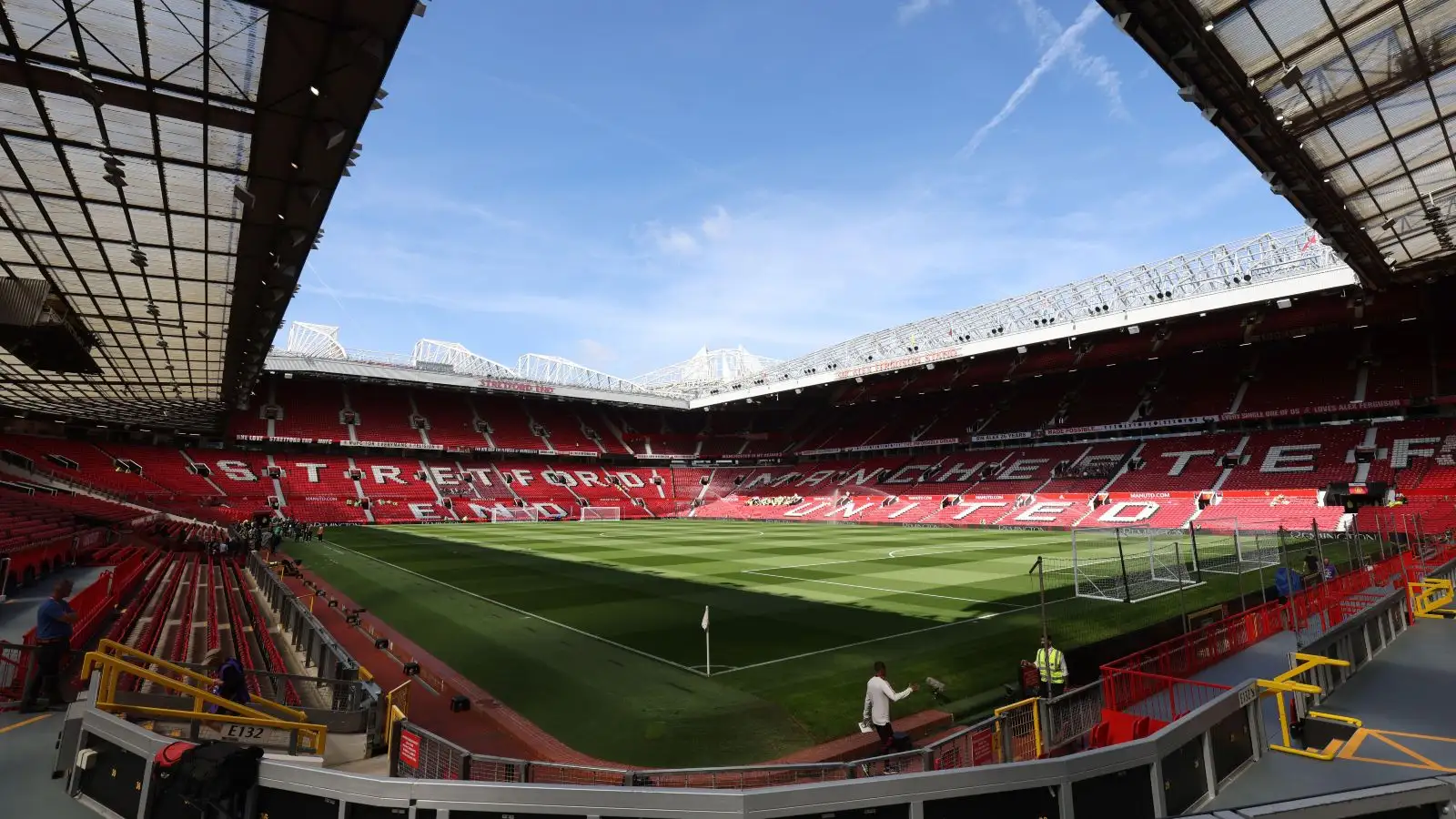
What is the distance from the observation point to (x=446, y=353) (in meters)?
84.8

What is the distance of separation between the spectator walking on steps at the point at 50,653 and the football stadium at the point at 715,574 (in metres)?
0.07

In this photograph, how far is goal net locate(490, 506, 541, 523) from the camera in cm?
5769

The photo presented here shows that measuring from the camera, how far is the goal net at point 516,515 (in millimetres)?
57694

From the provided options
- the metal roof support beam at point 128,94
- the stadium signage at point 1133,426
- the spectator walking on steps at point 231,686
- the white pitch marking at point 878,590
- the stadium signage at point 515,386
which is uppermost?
the stadium signage at point 515,386

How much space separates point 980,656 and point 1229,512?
108ft

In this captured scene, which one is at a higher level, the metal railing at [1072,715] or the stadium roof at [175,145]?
the stadium roof at [175,145]

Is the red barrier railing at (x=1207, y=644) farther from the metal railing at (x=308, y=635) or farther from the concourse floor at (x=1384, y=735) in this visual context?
the metal railing at (x=308, y=635)

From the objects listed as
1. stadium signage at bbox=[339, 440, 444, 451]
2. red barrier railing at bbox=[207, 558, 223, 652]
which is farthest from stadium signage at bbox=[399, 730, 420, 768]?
stadium signage at bbox=[339, 440, 444, 451]

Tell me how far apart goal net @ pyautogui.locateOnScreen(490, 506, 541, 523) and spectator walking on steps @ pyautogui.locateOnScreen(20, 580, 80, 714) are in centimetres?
5016

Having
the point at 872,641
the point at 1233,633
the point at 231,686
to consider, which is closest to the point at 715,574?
the point at 872,641

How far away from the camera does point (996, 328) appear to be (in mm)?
43938

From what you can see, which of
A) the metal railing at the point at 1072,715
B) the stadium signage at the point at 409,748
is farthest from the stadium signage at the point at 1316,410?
the stadium signage at the point at 409,748

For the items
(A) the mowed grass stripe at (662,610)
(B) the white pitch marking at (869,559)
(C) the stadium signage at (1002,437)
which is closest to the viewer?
(A) the mowed grass stripe at (662,610)

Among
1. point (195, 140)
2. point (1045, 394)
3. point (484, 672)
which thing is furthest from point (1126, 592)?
point (1045, 394)
